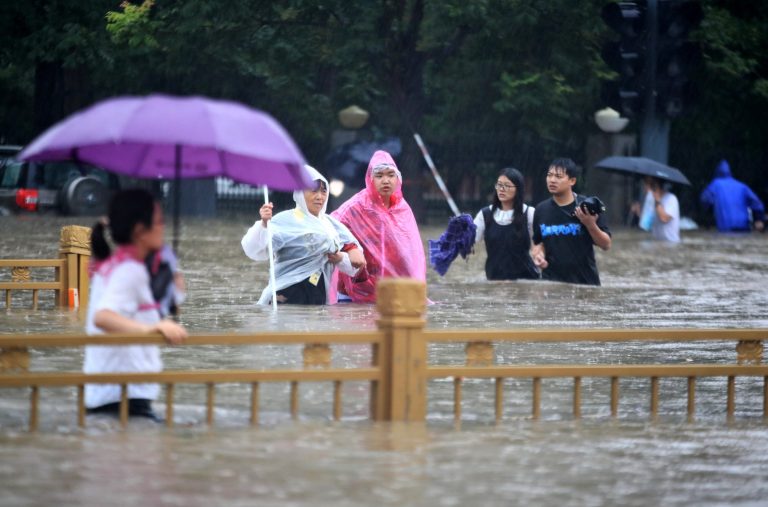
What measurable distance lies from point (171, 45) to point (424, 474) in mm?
30357

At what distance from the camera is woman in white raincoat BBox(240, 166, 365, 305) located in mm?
15250

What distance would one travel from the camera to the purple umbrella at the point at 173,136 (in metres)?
7.72

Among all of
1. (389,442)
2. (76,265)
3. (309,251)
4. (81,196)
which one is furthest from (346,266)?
(81,196)

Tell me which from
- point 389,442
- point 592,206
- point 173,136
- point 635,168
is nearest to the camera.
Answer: point 173,136

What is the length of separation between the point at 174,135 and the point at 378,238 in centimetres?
847

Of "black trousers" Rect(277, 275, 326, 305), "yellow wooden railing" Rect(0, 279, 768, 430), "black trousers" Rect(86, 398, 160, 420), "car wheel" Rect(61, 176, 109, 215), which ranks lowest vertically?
"black trousers" Rect(86, 398, 160, 420)

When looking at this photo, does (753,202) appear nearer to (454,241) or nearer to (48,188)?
(48,188)

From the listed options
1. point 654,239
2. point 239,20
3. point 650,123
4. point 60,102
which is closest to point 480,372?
point 650,123

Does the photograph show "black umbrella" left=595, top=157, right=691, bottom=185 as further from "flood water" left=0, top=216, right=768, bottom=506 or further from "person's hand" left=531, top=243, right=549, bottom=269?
Answer: "flood water" left=0, top=216, right=768, bottom=506

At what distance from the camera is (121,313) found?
8.03 m

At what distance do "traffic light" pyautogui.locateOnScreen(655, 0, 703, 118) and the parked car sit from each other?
25.4m

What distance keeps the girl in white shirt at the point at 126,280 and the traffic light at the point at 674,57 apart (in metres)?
7.02

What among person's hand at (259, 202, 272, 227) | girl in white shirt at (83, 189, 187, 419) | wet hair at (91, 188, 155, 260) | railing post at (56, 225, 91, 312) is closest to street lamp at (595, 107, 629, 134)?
railing post at (56, 225, 91, 312)

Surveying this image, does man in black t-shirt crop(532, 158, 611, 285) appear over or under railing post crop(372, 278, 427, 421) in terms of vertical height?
over
